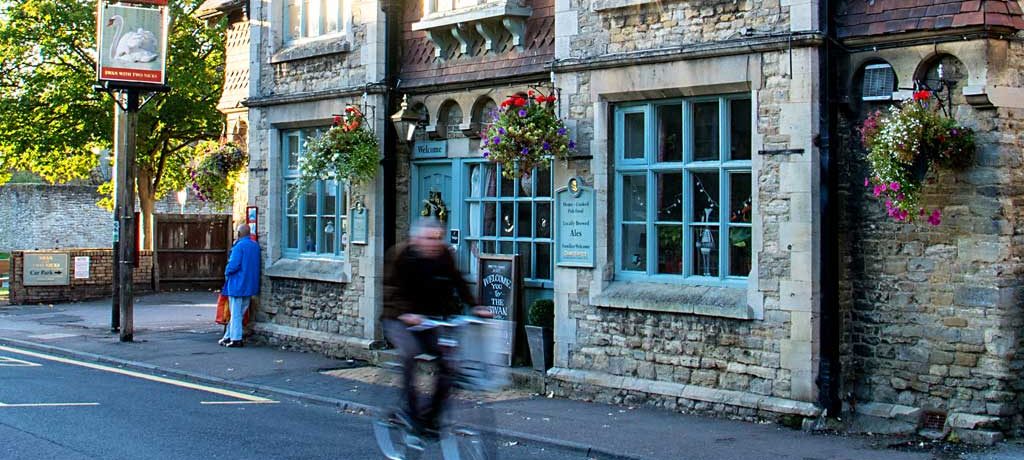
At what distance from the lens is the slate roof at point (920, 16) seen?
Answer: 9852 mm

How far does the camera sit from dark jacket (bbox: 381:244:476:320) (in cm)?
832

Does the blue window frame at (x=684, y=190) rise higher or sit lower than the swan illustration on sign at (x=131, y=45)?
lower

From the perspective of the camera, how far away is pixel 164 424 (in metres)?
10.5

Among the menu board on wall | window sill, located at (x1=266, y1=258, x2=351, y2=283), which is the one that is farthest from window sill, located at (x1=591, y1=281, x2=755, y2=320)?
Answer: the menu board on wall

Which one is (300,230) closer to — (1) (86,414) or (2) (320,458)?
(1) (86,414)

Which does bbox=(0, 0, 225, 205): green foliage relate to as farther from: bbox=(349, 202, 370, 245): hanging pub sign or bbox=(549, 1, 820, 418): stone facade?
bbox=(549, 1, 820, 418): stone facade

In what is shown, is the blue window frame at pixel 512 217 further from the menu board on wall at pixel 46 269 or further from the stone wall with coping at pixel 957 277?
the menu board on wall at pixel 46 269

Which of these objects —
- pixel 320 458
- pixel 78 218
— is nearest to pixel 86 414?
pixel 320 458

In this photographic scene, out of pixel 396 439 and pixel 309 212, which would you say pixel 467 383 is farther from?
pixel 309 212

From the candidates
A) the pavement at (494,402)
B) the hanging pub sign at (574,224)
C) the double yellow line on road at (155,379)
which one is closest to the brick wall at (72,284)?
the pavement at (494,402)

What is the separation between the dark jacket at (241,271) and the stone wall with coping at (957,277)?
9.89 meters

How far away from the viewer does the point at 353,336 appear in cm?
1591

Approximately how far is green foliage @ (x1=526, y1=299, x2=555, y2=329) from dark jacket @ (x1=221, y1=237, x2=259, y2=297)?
5884mm

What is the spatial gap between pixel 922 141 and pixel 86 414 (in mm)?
8203
